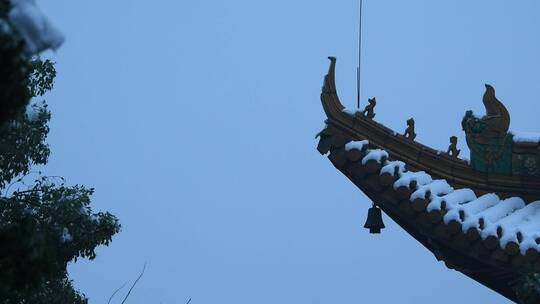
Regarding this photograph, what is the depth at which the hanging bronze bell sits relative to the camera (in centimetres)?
812

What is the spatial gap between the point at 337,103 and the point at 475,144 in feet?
4.93

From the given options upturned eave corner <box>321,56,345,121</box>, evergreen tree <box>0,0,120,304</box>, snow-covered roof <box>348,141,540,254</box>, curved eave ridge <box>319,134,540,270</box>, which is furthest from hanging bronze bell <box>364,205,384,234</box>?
evergreen tree <box>0,0,120,304</box>

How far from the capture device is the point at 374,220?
812 centimetres

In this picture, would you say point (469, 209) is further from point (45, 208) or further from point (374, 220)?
point (45, 208)

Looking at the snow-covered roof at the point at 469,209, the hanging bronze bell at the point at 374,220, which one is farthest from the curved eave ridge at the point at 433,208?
Answer: the hanging bronze bell at the point at 374,220

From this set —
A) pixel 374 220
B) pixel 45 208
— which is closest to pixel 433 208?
pixel 374 220

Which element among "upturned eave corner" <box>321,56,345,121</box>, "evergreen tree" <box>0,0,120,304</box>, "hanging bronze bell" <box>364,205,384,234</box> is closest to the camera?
"evergreen tree" <box>0,0,120,304</box>

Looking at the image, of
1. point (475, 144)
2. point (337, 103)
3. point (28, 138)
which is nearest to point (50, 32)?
point (28, 138)

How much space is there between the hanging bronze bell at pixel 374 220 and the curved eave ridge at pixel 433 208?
41 cm

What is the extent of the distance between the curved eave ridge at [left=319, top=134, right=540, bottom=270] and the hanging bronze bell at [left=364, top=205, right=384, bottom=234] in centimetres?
41

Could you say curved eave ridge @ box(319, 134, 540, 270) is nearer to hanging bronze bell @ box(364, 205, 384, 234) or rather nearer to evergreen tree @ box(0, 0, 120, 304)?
hanging bronze bell @ box(364, 205, 384, 234)

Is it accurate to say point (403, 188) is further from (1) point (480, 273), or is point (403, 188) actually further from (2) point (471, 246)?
(1) point (480, 273)

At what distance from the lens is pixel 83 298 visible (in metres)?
6.99

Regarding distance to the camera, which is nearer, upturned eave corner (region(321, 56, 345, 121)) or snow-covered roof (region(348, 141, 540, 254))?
snow-covered roof (region(348, 141, 540, 254))
